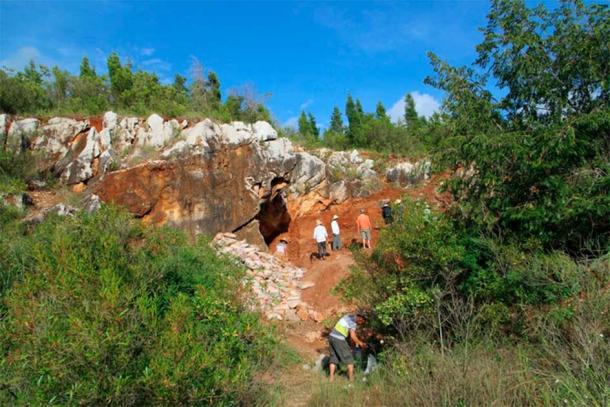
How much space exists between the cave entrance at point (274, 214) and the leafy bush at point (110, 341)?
11118 mm

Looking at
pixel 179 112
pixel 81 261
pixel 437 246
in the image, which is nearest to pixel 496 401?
pixel 437 246

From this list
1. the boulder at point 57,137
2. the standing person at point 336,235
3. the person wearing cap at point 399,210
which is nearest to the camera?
the person wearing cap at point 399,210

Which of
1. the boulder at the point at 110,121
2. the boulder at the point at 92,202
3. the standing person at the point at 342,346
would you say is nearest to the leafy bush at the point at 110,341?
the standing person at the point at 342,346

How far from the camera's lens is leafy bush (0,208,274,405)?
→ 10.5 ft

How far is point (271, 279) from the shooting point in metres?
12.2

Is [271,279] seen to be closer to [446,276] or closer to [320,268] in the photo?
[320,268]

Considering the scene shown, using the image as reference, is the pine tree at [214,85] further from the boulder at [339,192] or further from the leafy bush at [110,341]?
the leafy bush at [110,341]

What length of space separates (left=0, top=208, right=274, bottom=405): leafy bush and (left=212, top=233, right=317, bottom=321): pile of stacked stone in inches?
159

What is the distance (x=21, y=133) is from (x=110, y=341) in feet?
44.6

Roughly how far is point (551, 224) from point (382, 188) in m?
12.9

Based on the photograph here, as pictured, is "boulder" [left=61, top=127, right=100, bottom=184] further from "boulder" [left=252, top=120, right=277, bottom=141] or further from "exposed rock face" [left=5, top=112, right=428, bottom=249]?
"boulder" [left=252, top=120, right=277, bottom=141]

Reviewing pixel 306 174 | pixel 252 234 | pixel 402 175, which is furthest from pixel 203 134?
pixel 402 175

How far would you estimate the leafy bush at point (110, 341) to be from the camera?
3207mm

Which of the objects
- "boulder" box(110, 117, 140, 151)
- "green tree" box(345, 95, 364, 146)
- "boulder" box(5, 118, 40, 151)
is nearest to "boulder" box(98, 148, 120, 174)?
"boulder" box(110, 117, 140, 151)
